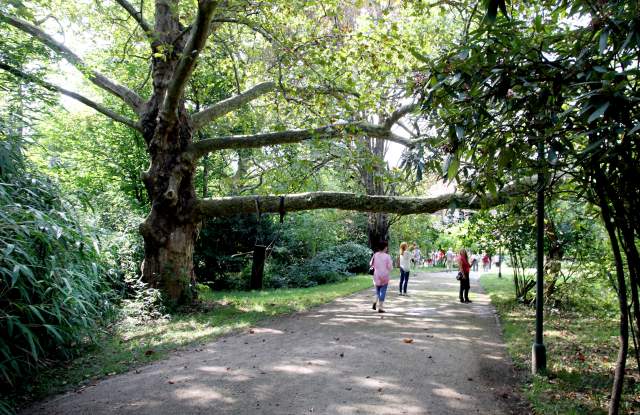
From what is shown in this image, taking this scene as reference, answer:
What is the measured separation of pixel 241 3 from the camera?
340 inches

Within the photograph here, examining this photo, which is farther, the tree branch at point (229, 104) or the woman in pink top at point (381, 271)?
the tree branch at point (229, 104)

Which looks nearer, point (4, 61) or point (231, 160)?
point (4, 61)

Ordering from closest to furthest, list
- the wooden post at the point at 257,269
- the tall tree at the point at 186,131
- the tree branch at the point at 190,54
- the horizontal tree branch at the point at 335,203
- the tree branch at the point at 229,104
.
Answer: the tree branch at the point at 190,54 < the tall tree at the point at 186,131 < the horizontal tree branch at the point at 335,203 < the tree branch at the point at 229,104 < the wooden post at the point at 257,269

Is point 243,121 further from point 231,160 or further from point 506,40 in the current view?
point 506,40

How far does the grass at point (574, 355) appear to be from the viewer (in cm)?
491

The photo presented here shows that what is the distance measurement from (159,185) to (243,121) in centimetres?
513

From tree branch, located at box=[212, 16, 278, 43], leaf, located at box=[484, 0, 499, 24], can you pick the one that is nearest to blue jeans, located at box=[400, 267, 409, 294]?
tree branch, located at box=[212, 16, 278, 43]

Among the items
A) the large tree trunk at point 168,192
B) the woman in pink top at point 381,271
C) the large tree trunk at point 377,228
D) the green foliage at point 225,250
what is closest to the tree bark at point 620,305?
the woman in pink top at point 381,271

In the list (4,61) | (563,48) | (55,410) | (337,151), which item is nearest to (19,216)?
(55,410)

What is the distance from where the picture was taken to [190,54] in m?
8.77

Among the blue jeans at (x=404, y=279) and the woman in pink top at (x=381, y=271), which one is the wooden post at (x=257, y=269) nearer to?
the woman in pink top at (x=381, y=271)

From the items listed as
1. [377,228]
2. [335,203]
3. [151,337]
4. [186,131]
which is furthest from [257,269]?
[377,228]

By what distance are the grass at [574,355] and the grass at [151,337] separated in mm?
5450

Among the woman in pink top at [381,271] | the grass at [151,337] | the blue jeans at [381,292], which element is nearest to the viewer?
the grass at [151,337]
